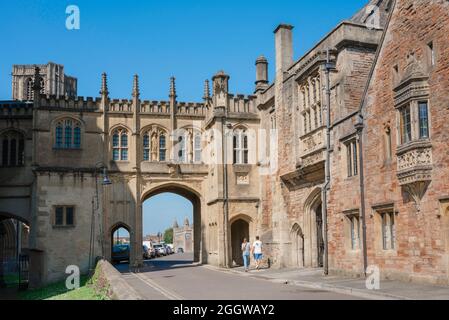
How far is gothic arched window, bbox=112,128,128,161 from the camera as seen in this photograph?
1492 inches

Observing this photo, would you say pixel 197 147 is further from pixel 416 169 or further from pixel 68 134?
pixel 416 169

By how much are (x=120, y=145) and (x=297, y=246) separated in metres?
14.3

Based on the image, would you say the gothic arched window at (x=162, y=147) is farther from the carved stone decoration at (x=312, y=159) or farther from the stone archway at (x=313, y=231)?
the carved stone decoration at (x=312, y=159)

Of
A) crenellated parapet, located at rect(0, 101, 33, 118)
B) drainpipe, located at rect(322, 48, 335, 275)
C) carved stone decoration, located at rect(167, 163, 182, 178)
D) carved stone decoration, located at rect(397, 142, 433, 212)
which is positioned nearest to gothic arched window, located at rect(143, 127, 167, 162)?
carved stone decoration, located at rect(167, 163, 182, 178)

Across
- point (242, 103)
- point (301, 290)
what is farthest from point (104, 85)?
point (301, 290)

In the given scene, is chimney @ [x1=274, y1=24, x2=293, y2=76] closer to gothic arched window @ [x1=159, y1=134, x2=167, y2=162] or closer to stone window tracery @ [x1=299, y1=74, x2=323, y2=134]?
stone window tracery @ [x1=299, y1=74, x2=323, y2=134]

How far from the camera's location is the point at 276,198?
31.6 meters

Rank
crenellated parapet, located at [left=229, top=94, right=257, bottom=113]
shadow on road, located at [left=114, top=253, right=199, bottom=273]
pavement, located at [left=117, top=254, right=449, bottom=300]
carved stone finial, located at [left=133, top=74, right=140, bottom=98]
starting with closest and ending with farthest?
pavement, located at [left=117, top=254, right=449, bottom=300]
shadow on road, located at [left=114, top=253, right=199, bottom=273]
crenellated parapet, located at [left=229, top=94, right=257, bottom=113]
carved stone finial, located at [left=133, top=74, right=140, bottom=98]

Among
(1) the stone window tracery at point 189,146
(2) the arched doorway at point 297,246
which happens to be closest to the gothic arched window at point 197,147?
(1) the stone window tracery at point 189,146

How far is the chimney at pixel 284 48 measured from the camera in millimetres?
31078

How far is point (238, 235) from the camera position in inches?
1505

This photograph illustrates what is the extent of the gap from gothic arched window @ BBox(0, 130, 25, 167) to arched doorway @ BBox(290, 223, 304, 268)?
18.6 meters
